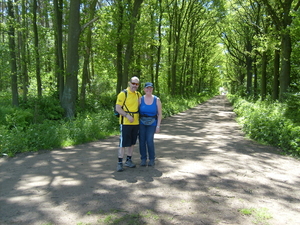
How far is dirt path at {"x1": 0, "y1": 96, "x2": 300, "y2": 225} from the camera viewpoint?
3.35 metres

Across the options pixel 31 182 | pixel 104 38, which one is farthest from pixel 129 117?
pixel 104 38

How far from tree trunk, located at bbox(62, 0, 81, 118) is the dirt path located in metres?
5.33

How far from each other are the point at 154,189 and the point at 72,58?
349 inches

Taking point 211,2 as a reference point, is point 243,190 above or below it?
below

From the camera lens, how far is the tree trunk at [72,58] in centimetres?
1117

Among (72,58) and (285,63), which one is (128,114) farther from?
(285,63)

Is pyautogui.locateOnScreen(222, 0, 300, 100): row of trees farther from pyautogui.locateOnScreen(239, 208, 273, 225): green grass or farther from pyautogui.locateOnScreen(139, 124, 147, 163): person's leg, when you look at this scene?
pyautogui.locateOnScreen(239, 208, 273, 225): green grass

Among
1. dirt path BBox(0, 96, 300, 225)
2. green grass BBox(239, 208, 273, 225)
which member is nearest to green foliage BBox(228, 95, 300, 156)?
dirt path BBox(0, 96, 300, 225)

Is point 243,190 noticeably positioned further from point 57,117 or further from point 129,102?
point 57,117

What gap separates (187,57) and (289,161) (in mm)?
27725

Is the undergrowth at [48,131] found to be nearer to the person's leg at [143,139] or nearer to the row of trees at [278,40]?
the person's leg at [143,139]

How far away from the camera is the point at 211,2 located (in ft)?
86.3

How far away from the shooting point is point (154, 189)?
14.0 feet

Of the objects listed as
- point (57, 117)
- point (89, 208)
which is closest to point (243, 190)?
point (89, 208)
